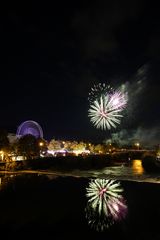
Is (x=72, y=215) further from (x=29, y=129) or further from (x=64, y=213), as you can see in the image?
(x=29, y=129)

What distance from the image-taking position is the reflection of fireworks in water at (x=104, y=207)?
55.3ft

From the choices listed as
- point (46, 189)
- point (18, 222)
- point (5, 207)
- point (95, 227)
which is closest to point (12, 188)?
point (46, 189)

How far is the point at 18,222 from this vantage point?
16.5 metres

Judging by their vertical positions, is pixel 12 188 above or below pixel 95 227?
above

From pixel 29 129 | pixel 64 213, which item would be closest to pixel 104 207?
pixel 64 213

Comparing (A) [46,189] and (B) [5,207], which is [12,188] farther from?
(B) [5,207]

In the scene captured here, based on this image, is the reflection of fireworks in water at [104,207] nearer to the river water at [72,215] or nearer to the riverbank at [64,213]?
the river water at [72,215]

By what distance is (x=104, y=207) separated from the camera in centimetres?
1981

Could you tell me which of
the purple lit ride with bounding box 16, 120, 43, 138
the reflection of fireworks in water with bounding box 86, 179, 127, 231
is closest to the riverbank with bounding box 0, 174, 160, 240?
the reflection of fireworks in water with bounding box 86, 179, 127, 231

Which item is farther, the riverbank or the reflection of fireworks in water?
the reflection of fireworks in water

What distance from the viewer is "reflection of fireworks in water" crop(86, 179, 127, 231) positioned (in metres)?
16.9

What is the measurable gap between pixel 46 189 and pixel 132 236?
14.0 m

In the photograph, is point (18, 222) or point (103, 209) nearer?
point (18, 222)

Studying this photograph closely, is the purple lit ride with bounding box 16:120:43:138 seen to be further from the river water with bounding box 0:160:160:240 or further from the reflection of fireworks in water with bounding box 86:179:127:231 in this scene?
the reflection of fireworks in water with bounding box 86:179:127:231
